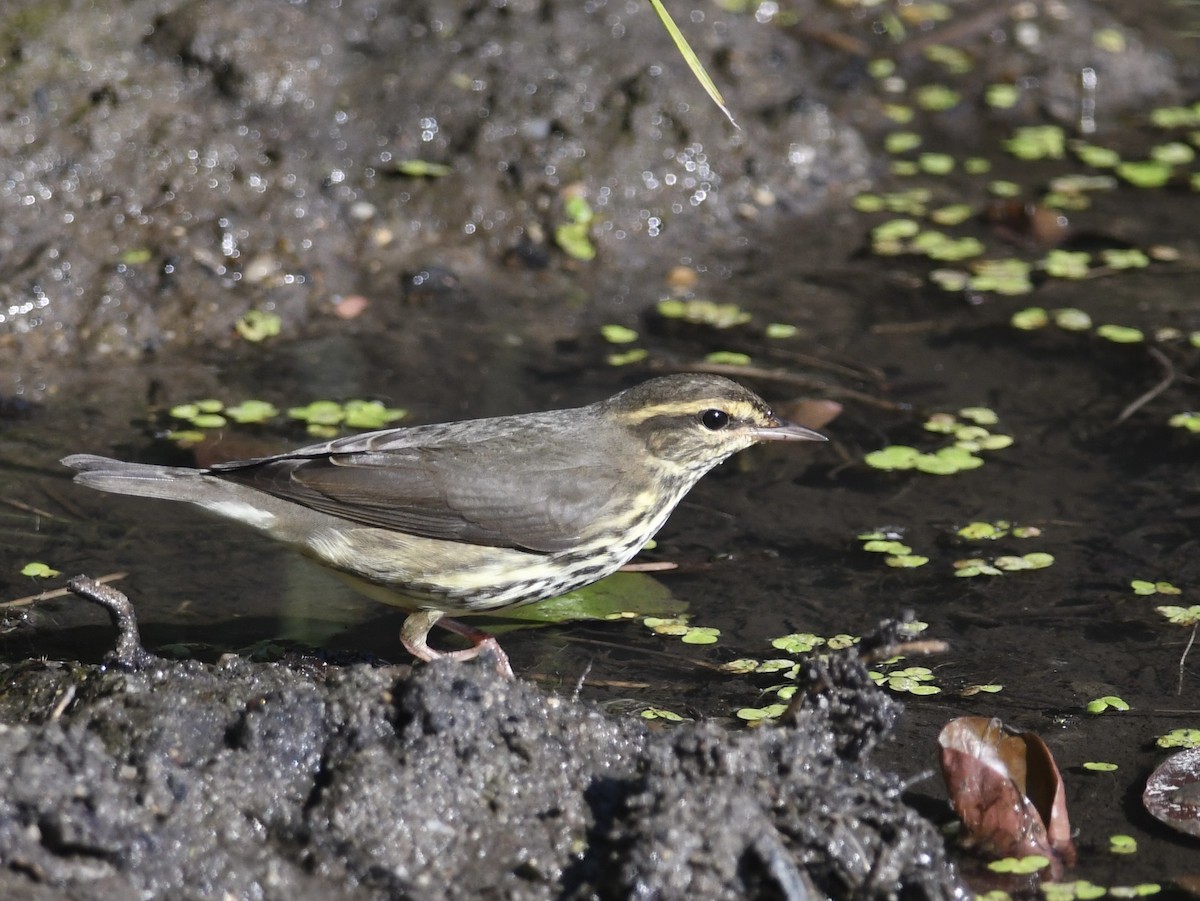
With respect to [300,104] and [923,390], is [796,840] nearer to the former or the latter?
[923,390]

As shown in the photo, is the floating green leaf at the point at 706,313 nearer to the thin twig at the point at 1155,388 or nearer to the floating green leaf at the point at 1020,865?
the thin twig at the point at 1155,388

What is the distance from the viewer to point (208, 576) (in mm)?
5742

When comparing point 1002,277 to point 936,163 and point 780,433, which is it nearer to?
point 936,163

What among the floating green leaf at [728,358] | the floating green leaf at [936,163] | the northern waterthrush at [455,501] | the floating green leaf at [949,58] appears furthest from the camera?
the floating green leaf at [949,58]

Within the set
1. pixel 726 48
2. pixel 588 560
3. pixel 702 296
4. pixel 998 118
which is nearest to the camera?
pixel 588 560

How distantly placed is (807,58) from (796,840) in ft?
24.2

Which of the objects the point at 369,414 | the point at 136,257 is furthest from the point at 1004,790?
the point at 136,257

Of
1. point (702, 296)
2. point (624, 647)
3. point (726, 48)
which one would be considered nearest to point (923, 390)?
point (702, 296)

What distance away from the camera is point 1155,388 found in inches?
282

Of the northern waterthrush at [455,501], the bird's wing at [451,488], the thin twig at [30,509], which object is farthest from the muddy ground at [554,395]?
the bird's wing at [451,488]

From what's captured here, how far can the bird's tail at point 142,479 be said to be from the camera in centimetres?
520

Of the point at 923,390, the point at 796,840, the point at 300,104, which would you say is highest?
the point at 300,104

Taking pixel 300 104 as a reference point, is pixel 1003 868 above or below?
below

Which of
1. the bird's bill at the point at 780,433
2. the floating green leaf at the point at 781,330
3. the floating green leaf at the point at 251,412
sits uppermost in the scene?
the bird's bill at the point at 780,433
